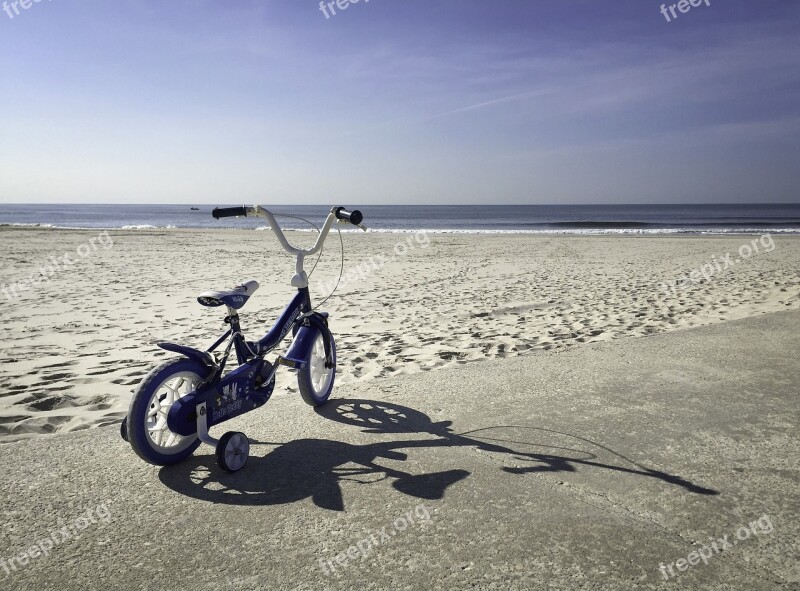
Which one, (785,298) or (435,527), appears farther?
(785,298)

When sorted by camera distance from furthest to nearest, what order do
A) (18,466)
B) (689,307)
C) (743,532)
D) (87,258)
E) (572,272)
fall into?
(87,258), (572,272), (689,307), (18,466), (743,532)

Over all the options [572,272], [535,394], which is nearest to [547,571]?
[535,394]

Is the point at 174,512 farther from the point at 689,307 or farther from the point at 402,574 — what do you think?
the point at 689,307

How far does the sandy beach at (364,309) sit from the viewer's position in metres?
4.77

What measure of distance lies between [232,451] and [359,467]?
74cm

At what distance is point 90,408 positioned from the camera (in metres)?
3.97

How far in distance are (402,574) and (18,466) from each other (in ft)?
7.83

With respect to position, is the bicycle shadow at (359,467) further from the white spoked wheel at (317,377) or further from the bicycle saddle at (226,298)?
the bicycle saddle at (226,298)
